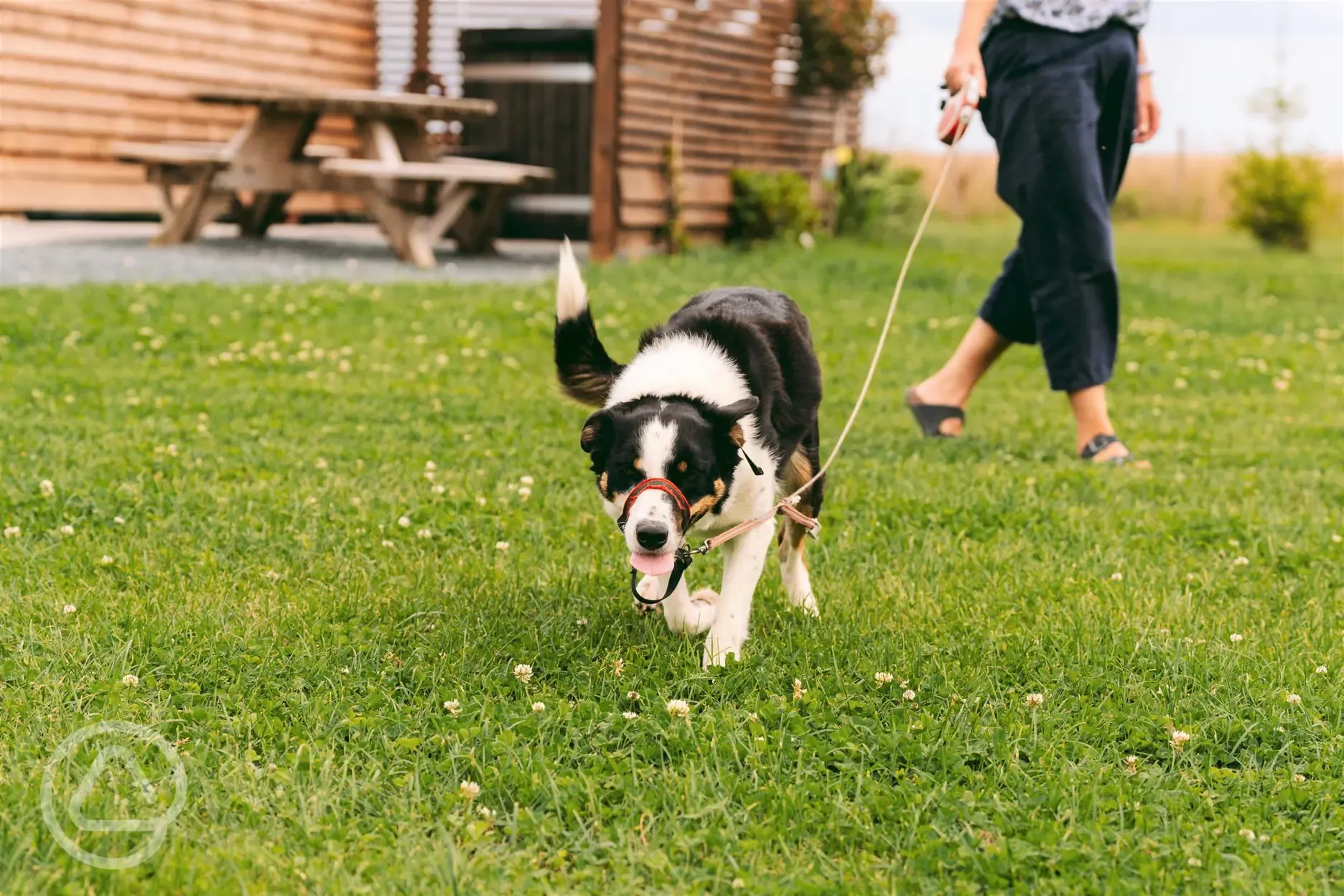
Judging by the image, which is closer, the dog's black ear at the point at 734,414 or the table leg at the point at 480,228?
the dog's black ear at the point at 734,414

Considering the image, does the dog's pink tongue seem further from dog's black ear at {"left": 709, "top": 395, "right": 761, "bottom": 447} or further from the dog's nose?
dog's black ear at {"left": 709, "top": 395, "right": 761, "bottom": 447}

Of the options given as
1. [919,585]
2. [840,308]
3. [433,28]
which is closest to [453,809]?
[919,585]

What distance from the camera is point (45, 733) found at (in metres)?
2.63

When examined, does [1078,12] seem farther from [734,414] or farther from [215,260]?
[215,260]

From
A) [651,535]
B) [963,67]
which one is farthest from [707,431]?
[963,67]

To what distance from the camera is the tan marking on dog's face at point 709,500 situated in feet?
9.70

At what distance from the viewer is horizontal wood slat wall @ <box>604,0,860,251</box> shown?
12.6 m

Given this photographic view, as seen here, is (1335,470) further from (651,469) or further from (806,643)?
(651,469)

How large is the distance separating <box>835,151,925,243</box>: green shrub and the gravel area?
4.16 m

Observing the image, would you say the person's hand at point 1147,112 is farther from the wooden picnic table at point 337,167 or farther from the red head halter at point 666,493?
the wooden picnic table at point 337,167

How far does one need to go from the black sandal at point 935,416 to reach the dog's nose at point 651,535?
11.1 ft

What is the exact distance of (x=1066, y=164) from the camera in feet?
17.5

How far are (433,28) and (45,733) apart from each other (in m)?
15.4

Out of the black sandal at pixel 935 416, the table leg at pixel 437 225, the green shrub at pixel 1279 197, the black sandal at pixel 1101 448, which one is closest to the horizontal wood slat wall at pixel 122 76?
the table leg at pixel 437 225
